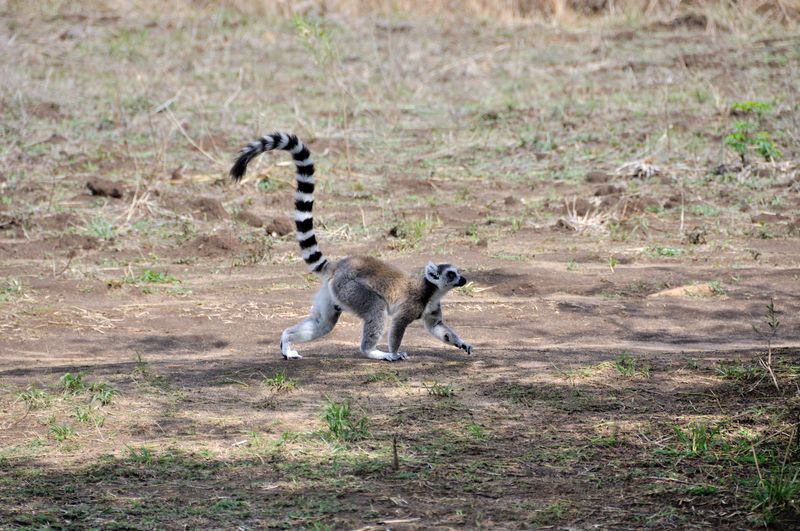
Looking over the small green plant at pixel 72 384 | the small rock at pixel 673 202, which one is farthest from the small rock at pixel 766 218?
the small green plant at pixel 72 384

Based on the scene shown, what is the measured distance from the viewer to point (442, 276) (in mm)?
7062

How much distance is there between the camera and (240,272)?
9.86 meters

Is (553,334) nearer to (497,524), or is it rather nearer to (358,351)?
(358,351)

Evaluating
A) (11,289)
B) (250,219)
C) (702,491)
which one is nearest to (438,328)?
(702,491)

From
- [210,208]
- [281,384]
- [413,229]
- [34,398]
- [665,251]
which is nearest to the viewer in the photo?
[34,398]

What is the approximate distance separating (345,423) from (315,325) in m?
1.80

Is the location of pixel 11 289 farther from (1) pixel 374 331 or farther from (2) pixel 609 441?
(2) pixel 609 441

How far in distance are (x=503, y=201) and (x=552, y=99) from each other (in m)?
4.53

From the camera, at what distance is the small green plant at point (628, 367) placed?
620cm

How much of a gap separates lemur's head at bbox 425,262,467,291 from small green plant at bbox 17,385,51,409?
256cm

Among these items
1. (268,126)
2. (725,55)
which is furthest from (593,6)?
(268,126)

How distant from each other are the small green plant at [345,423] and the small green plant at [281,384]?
0.56m

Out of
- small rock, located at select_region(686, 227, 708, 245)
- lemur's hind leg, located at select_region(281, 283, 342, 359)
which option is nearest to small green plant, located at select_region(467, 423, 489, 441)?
lemur's hind leg, located at select_region(281, 283, 342, 359)

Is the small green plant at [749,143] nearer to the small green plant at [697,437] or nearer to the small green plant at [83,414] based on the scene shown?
the small green plant at [697,437]
